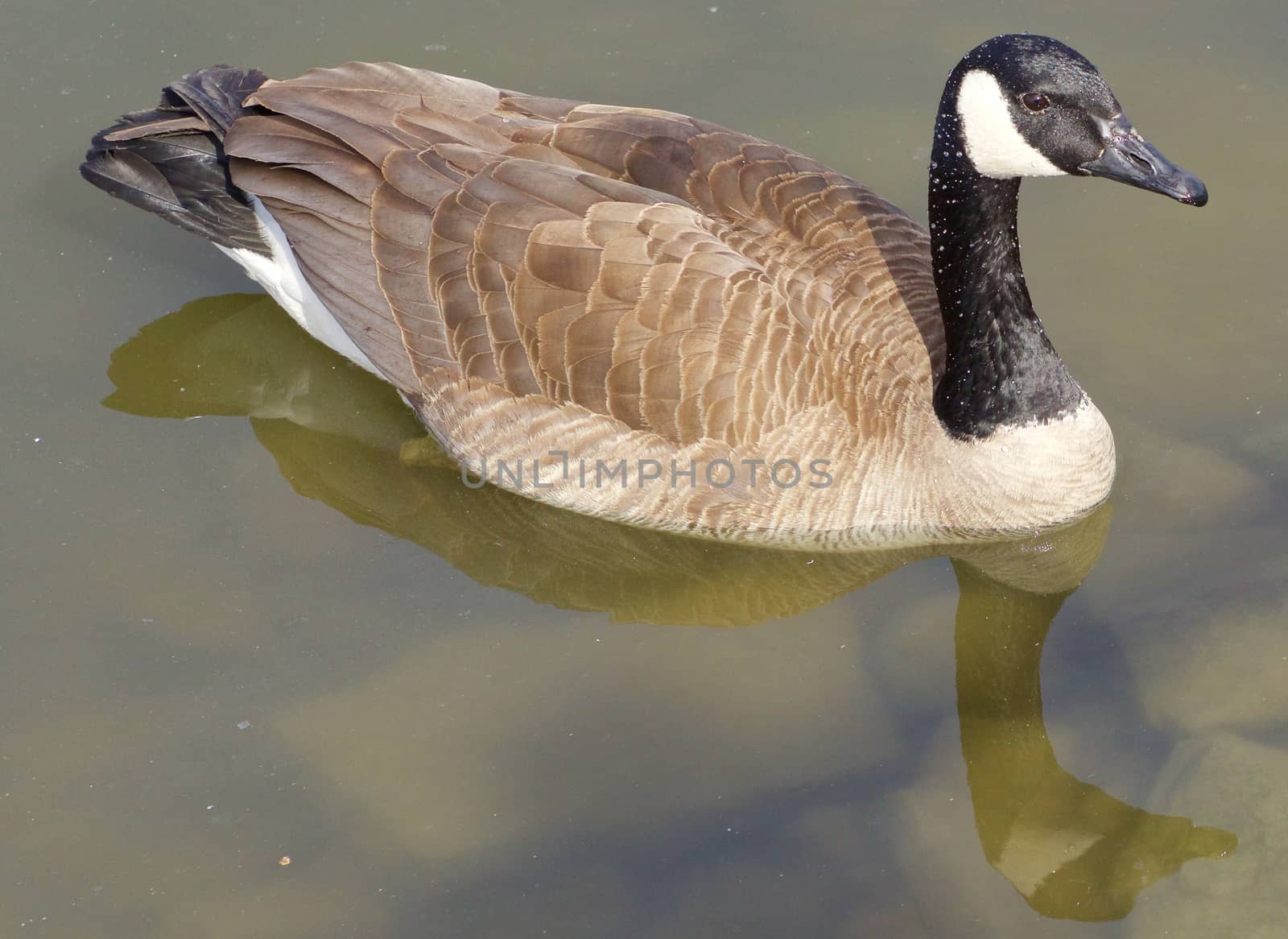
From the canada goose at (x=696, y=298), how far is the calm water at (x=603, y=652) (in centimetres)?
41

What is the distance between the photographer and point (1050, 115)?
17.9 ft

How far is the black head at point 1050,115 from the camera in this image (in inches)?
213

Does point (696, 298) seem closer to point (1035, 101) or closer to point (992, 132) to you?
point (992, 132)

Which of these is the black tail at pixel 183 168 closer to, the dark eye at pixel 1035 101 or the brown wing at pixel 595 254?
the brown wing at pixel 595 254

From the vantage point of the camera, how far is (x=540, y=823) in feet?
17.9

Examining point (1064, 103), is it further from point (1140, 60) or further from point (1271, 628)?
point (1140, 60)

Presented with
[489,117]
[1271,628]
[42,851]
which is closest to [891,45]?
[489,117]

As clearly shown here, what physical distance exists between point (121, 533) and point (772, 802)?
10.6ft

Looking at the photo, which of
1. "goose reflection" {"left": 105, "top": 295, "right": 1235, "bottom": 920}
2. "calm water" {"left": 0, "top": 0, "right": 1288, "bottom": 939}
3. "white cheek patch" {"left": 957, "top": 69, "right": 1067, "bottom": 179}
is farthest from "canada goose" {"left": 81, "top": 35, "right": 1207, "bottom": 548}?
"calm water" {"left": 0, "top": 0, "right": 1288, "bottom": 939}

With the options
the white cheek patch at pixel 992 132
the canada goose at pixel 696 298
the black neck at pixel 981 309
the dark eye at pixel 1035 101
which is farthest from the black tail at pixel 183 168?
the dark eye at pixel 1035 101

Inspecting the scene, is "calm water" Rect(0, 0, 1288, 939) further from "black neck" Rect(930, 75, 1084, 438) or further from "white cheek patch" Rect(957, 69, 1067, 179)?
"white cheek patch" Rect(957, 69, 1067, 179)

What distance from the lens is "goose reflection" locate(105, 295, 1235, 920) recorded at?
533 cm

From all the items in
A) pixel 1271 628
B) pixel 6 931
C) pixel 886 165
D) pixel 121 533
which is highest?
pixel 886 165

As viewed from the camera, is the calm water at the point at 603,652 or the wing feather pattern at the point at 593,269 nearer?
the calm water at the point at 603,652
